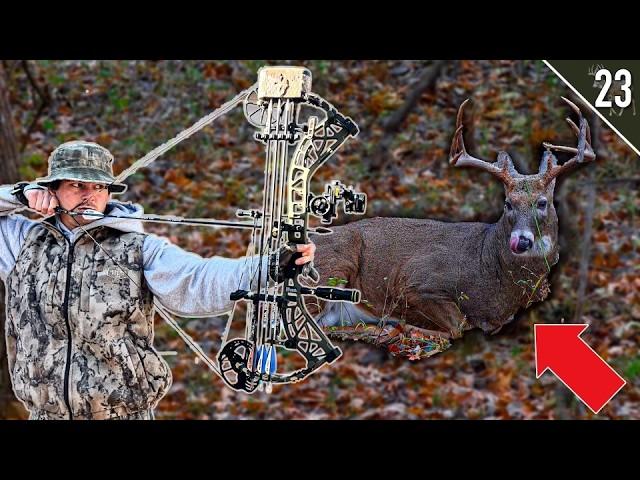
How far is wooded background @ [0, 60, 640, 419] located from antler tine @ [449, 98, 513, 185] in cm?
5

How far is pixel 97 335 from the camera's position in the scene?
4285 millimetres

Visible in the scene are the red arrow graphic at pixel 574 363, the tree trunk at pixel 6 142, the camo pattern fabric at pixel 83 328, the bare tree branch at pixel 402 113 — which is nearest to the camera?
the camo pattern fabric at pixel 83 328

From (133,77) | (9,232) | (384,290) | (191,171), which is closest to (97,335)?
(9,232)

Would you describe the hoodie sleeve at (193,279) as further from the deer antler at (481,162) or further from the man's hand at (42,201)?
the deer antler at (481,162)

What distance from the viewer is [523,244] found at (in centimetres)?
505

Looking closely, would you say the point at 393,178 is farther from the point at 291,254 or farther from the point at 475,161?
the point at 291,254

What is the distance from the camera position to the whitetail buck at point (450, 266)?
5.01 m

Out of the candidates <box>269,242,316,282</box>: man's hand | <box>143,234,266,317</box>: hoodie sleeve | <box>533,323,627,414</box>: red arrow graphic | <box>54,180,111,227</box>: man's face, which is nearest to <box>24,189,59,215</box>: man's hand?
<box>54,180,111,227</box>: man's face

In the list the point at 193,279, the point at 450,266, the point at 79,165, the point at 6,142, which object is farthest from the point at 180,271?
the point at 6,142

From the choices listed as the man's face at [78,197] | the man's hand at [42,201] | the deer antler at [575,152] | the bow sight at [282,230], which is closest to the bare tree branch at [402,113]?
the deer antler at [575,152]

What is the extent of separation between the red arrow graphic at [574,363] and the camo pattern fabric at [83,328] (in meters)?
1.81

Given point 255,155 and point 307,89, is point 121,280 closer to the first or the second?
point 307,89

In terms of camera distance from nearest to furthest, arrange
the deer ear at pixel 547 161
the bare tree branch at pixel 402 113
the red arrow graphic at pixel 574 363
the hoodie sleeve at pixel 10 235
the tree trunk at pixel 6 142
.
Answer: the hoodie sleeve at pixel 10 235 → the deer ear at pixel 547 161 → the red arrow graphic at pixel 574 363 → the tree trunk at pixel 6 142 → the bare tree branch at pixel 402 113

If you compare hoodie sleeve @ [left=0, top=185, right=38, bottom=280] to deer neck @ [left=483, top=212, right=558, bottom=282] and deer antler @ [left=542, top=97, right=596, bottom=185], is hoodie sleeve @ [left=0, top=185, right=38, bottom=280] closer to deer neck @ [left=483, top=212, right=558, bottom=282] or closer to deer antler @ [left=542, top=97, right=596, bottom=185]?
deer neck @ [left=483, top=212, right=558, bottom=282]
